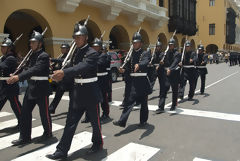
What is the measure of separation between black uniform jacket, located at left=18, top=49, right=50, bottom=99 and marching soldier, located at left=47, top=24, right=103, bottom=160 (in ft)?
2.52

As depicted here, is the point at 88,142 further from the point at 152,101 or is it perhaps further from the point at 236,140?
the point at 152,101

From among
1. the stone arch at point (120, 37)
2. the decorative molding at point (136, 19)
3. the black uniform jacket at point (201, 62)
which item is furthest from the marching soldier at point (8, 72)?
the decorative molding at point (136, 19)

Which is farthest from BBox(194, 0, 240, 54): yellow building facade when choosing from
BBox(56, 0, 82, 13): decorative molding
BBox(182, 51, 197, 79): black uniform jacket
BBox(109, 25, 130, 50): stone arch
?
BBox(182, 51, 197, 79): black uniform jacket

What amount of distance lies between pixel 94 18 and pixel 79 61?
1375 cm

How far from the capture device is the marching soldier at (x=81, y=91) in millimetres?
3650

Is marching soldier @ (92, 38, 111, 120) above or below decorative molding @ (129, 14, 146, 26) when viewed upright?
below

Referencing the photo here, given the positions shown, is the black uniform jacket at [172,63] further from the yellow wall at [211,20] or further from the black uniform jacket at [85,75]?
the yellow wall at [211,20]

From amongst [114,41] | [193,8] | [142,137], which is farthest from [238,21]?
[142,137]

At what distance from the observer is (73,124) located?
3.71 meters

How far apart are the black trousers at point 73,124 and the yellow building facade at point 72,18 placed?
9.01 meters

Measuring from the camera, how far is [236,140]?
4484 mm

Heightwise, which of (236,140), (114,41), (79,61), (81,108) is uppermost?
(114,41)

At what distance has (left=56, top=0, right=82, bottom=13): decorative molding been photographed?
45.8 feet

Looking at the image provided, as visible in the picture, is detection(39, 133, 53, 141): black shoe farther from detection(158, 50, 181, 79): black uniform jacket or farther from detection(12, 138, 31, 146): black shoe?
detection(158, 50, 181, 79): black uniform jacket
